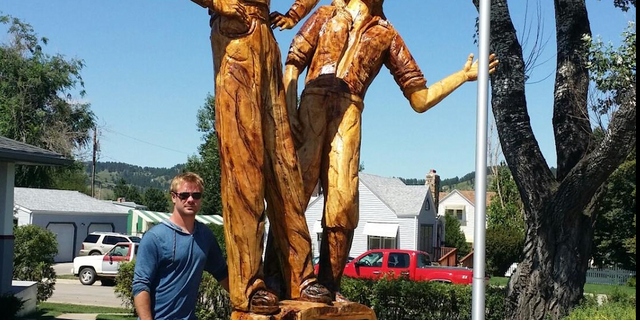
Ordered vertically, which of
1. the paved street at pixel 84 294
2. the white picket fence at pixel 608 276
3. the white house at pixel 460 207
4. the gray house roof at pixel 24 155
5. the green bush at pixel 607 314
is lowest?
the paved street at pixel 84 294

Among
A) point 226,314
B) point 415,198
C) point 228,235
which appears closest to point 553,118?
point 226,314

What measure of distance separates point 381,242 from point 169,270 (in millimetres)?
29167

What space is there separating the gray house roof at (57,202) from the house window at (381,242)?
12.8 metres

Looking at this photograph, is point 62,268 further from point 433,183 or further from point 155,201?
point 155,201

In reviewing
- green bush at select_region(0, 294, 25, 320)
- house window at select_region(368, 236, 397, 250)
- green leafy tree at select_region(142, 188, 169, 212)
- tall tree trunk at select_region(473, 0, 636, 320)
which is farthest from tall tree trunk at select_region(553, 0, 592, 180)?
green leafy tree at select_region(142, 188, 169, 212)

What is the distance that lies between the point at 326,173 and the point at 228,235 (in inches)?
32.0

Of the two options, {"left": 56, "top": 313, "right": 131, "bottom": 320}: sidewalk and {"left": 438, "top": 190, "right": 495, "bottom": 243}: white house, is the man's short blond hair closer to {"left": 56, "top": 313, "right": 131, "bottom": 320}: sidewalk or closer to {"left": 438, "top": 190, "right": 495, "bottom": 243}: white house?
{"left": 56, "top": 313, "right": 131, "bottom": 320}: sidewalk

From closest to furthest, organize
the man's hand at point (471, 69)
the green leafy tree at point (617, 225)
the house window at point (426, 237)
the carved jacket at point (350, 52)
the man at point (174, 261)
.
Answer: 1. the man at point (174, 261)
2. the carved jacket at point (350, 52)
3. the man's hand at point (471, 69)
4. the green leafy tree at point (617, 225)
5. the house window at point (426, 237)

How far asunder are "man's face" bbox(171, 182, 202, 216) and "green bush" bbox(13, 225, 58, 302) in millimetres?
11864

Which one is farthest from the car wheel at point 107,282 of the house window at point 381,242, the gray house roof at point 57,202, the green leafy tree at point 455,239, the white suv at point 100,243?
the green leafy tree at point 455,239

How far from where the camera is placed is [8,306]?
11.4 meters

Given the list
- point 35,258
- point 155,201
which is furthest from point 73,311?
Answer: point 155,201

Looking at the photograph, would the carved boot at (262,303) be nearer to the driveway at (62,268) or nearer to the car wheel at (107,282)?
the car wheel at (107,282)

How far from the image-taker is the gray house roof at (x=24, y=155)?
36.9 feet
